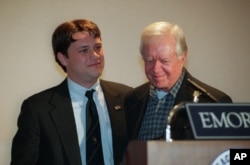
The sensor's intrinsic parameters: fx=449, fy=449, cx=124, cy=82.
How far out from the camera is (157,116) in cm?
173

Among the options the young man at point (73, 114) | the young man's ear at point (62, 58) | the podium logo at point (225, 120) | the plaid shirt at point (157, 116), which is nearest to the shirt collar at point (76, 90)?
the young man at point (73, 114)

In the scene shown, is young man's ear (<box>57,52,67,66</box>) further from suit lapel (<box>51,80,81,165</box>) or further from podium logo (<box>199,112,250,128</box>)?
podium logo (<box>199,112,250,128</box>)

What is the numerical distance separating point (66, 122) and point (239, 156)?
1.16 metres

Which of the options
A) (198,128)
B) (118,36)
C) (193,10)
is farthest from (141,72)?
(198,128)

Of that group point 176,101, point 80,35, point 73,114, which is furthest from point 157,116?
point 80,35

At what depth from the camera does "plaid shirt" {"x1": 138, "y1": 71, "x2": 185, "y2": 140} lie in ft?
5.56

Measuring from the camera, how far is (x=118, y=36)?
2.75 m

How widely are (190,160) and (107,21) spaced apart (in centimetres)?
183

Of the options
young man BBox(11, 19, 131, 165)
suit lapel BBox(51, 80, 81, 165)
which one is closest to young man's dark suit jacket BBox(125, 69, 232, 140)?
young man BBox(11, 19, 131, 165)

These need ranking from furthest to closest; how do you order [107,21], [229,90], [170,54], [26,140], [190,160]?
[229,90] < [107,21] < [26,140] < [170,54] < [190,160]

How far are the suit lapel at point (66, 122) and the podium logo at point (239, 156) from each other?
1063mm

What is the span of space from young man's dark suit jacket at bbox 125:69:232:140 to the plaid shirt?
0.02 m

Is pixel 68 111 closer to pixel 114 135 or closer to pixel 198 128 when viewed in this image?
pixel 114 135

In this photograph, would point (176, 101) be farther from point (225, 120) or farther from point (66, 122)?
point (225, 120)
